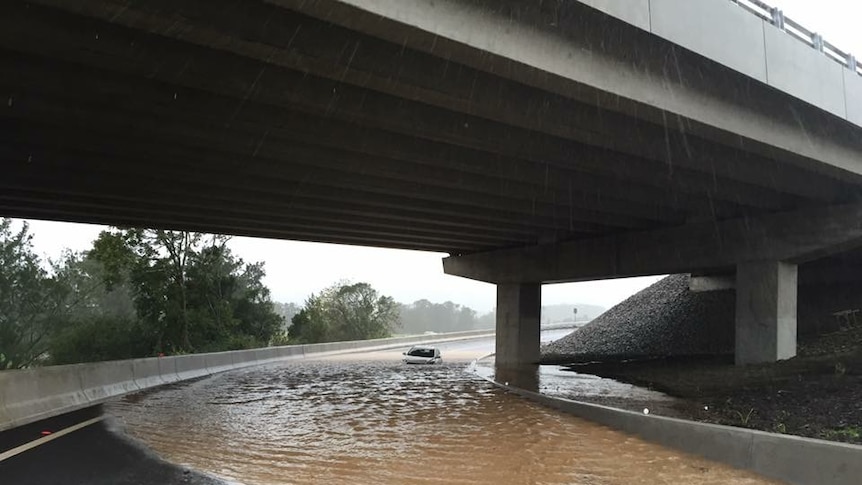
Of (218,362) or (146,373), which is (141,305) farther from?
(146,373)

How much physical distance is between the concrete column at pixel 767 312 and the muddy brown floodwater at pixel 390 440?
973 cm

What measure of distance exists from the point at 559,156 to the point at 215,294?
31.1 metres

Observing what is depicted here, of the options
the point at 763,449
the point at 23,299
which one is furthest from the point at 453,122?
the point at 23,299

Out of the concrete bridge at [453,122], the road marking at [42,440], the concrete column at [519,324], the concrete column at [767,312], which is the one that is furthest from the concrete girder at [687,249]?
the road marking at [42,440]

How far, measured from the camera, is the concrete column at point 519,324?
3033cm

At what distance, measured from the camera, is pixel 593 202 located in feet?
65.2

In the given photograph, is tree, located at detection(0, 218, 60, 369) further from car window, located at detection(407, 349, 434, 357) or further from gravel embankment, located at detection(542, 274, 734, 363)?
gravel embankment, located at detection(542, 274, 734, 363)

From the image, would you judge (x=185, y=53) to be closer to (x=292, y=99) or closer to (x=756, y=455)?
(x=292, y=99)


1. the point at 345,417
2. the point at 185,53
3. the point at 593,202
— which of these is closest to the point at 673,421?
the point at 345,417

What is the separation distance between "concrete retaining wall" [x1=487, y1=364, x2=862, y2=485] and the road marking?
30.8 ft

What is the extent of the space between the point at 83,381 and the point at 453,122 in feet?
35.6

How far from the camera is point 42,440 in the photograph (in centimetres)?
992

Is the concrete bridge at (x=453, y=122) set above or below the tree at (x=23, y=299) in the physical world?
above

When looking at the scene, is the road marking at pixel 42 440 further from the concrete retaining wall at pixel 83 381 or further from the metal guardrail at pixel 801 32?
the metal guardrail at pixel 801 32
